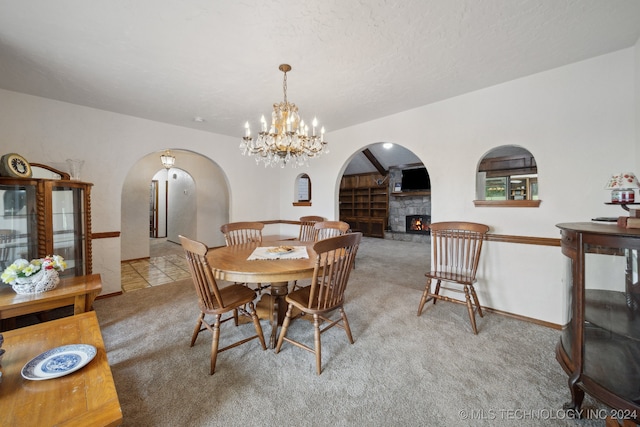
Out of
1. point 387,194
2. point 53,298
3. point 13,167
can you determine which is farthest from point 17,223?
point 387,194

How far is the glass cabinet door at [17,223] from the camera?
221 cm

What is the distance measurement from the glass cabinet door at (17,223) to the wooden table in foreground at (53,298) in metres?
0.36

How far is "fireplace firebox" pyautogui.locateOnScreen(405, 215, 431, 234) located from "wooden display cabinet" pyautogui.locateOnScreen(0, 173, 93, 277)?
7.55m

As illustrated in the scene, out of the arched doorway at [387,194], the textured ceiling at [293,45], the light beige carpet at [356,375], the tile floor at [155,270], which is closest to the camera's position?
the light beige carpet at [356,375]

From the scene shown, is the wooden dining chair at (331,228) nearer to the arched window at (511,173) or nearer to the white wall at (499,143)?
the white wall at (499,143)

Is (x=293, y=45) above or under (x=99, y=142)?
above

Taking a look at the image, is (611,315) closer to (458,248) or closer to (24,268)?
(458,248)

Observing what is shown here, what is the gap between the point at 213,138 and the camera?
4.17 metres

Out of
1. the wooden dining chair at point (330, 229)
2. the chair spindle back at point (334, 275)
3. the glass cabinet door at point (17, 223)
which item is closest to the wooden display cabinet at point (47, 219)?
the glass cabinet door at point (17, 223)

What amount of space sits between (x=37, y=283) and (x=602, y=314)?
3.69 metres

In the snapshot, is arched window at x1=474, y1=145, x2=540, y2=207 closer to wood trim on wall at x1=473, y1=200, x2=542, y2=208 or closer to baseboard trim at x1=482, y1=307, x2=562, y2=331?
wood trim on wall at x1=473, y1=200, x2=542, y2=208

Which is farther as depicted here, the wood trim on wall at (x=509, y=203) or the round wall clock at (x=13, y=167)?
the wood trim on wall at (x=509, y=203)

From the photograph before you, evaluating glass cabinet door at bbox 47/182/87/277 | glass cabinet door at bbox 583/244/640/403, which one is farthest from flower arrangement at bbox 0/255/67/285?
glass cabinet door at bbox 583/244/640/403

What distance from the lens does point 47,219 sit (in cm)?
236
